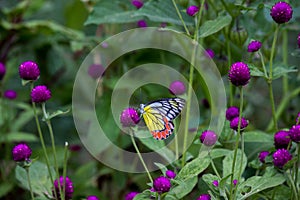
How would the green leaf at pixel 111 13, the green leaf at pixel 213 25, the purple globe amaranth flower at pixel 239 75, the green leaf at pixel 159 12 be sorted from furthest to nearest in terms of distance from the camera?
the green leaf at pixel 111 13 < the green leaf at pixel 159 12 < the green leaf at pixel 213 25 < the purple globe amaranth flower at pixel 239 75

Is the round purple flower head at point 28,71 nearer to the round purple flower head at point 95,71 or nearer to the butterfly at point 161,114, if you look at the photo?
the butterfly at point 161,114

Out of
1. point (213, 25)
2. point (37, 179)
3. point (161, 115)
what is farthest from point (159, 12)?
point (37, 179)

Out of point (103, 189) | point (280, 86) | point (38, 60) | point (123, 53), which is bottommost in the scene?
point (103, 189)

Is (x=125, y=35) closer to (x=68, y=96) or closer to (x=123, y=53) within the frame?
(x=123, y=53)

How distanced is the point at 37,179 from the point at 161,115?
35 cm

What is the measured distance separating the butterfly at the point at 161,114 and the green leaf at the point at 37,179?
0.91 feet

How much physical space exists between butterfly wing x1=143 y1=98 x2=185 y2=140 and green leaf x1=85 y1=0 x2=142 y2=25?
1.46 ft

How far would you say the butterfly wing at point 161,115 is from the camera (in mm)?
950

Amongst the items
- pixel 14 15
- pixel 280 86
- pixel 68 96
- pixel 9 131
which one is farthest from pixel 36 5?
pixel 280 86

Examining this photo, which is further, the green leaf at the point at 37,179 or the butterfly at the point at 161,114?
the green leaf at the point at 37,179

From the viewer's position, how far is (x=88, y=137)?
58.9 inches

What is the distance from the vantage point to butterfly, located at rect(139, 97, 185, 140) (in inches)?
37.4

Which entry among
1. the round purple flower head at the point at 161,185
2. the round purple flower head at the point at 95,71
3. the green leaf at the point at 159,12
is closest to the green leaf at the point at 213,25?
the green leaf at the point at 159,12

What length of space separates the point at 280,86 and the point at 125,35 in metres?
0.92
